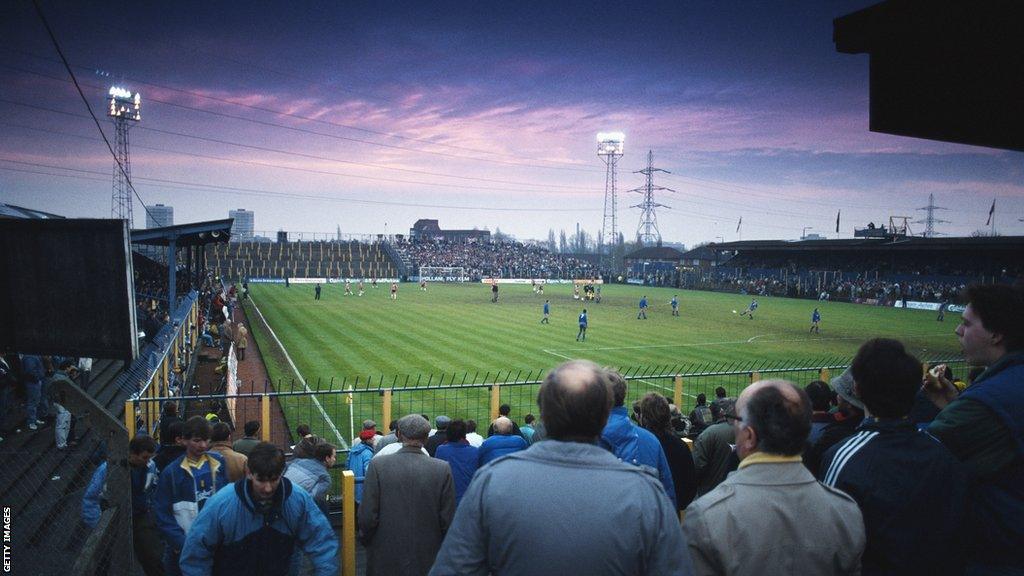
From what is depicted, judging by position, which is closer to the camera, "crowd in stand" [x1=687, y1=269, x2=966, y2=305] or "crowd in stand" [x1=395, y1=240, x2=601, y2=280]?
"crowd in stand" [x1=687, y1=269, x2=966, y2=305]

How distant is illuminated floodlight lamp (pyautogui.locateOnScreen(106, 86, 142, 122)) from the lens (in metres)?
56.8

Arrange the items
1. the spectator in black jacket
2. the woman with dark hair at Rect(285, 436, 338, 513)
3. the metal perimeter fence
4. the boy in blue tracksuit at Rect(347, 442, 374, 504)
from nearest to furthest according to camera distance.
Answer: the spectator in black jacket, the woman with dark hair at Rect(285, 436, 338, 513), the boy in blue tracksuit at Rect(347, 442, 374, 504), the metal perimeter fence

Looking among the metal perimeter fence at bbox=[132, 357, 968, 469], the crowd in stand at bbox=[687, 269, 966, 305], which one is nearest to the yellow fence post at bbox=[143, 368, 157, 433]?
the metal perimeter fence at bbox=[132, 357, 968, 469]

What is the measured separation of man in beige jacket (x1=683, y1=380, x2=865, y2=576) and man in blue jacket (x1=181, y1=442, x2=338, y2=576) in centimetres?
254

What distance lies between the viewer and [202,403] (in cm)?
1248

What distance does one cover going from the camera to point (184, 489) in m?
5.28

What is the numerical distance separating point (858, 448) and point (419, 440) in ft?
10.0

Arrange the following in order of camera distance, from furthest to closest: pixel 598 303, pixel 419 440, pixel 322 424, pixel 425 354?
pixel 598 303 → pixel 425 354 → pixel 322 424 → pixel 419 440

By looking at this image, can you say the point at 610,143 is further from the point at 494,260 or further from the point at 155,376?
the point at 155,376

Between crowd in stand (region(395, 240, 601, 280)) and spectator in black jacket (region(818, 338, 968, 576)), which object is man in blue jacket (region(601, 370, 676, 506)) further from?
crowd in stand (region(395, 240, 601, 280))

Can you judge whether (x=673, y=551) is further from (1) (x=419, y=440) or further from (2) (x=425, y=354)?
(2) (x=425, y=354)

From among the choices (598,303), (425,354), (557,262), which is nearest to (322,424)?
(425,354)

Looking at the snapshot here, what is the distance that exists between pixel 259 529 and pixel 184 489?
192 centimetres

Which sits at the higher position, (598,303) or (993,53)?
(993,53)
